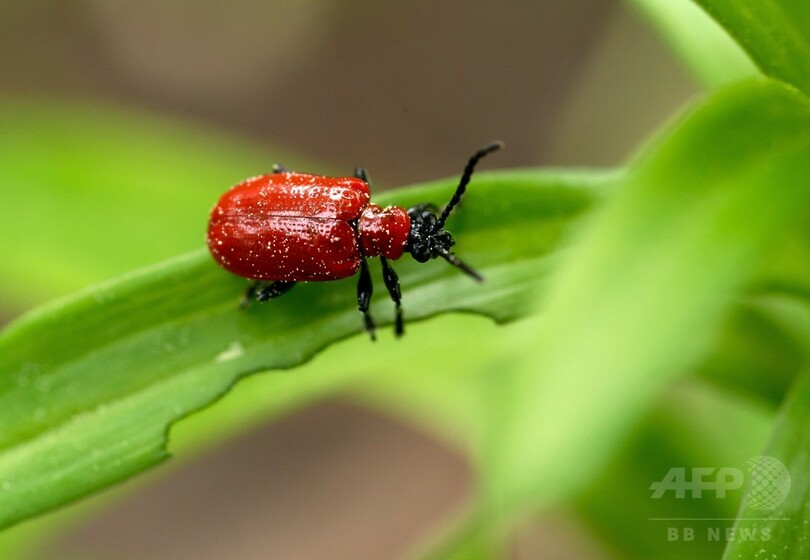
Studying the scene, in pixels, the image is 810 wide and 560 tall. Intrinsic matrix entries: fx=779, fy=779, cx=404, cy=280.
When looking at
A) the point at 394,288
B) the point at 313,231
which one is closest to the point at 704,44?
the point at 394,288

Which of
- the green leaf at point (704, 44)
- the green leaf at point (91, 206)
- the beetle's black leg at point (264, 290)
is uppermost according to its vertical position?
the green leaf at point (704, 44)

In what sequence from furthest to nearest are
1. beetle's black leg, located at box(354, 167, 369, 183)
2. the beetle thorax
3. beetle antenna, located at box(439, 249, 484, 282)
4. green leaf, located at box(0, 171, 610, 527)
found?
beetle's black leg, located at box(354, 167, 369, 183), the beetle thorax, beetle antenna, located at box(439, 249, 484, 282), green leaf, located at box(0, 171, 610, 527)

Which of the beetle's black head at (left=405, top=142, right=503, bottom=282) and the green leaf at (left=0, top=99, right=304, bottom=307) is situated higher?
the beetle's black head at (left=405, top=142, right=503, bottom=282)

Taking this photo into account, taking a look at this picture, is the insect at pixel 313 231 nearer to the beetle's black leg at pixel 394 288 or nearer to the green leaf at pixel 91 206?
the beetle's black leg at pixel 394 288

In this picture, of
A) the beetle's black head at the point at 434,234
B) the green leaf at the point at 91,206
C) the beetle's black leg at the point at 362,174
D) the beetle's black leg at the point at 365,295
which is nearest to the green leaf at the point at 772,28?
the beetle's black head at the point at 434,234

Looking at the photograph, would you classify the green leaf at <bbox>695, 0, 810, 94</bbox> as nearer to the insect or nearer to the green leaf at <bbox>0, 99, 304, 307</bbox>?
the insect

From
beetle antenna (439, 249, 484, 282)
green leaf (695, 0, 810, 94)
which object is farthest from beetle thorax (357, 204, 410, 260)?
green leaf (695, 0, 810, 94)
